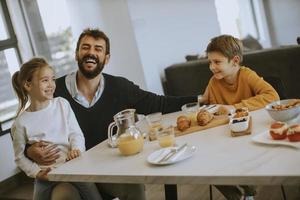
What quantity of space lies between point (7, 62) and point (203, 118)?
292 cm

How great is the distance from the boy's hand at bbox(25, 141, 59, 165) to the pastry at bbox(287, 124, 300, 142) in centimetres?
109

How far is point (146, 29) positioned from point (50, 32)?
1065mm

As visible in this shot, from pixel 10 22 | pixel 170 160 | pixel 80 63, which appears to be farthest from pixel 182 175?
pixel 10 22

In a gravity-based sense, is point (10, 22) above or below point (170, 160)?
above

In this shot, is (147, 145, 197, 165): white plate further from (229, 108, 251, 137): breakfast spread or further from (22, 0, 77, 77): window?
(22, 0, 77, 77): window

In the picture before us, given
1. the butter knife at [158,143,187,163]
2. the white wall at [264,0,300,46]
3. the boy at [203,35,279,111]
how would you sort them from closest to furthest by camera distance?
the butter knife at [158,143,187,163]
the boy at [203,35,279,111]
the white wall at [264,0,300,46]

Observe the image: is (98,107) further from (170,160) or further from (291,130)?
(291,130)

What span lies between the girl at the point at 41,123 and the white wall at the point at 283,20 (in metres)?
6.43

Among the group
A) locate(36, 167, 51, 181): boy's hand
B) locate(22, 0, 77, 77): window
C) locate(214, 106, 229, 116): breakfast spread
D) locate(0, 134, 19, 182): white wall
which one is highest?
locate(22, 0, 77, 77): window

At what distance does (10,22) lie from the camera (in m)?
4.08

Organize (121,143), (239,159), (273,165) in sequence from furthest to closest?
1. (121,143)
2. (239,159)
3. (273,165)

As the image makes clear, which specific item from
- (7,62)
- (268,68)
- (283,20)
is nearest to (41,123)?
(268,68)

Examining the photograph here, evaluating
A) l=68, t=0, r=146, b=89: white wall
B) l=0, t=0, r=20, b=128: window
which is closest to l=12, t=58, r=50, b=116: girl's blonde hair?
l=0, t=0, r=20, b=128: window

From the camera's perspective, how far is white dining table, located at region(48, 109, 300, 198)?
1070 mm
